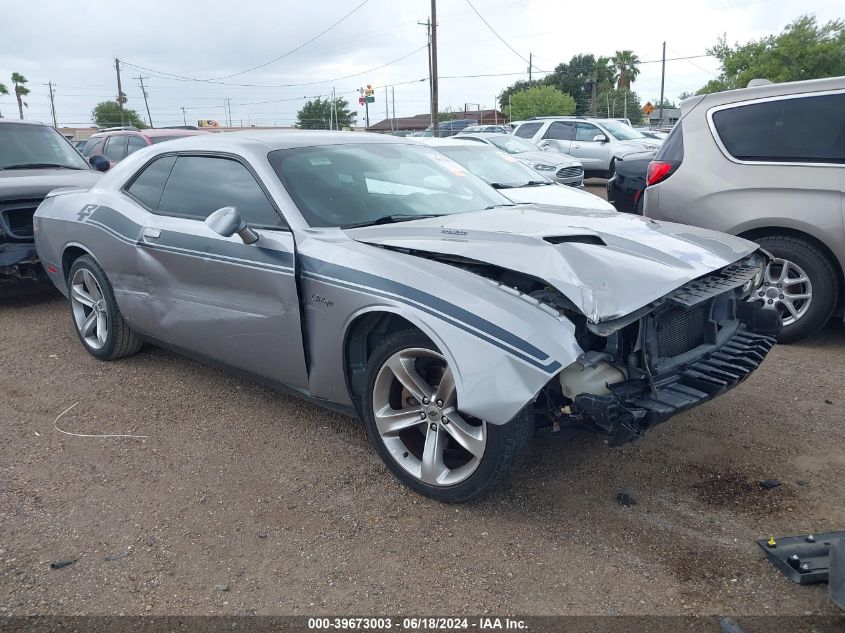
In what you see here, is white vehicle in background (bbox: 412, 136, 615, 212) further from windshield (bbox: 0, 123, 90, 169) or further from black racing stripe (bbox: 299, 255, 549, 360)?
black racing stripe (bbox: 299, 255, 549, 360)

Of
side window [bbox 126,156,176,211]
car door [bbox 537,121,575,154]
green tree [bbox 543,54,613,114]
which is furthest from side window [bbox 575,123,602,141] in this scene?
green tree [bbox 543,54,613,114]

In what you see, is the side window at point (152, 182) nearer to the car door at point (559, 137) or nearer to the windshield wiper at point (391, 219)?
the windshield wiper at point (391, 219)

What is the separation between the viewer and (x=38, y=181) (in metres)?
6.82

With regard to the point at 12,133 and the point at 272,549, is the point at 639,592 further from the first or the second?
the point at 12,133

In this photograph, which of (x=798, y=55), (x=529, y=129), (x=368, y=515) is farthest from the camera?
(x=798, y=55)

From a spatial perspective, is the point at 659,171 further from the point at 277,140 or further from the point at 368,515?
the point at 368,515

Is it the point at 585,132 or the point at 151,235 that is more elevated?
the point at 585,132

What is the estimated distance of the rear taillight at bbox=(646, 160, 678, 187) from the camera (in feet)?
19.3

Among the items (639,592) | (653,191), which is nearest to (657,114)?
(653,191)

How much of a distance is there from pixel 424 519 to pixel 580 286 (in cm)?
120

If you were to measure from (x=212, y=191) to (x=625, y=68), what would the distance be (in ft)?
283

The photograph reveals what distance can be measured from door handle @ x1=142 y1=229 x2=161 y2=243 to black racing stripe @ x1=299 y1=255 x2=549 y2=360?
132cm

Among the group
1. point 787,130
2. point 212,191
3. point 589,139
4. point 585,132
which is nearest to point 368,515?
point 212,191

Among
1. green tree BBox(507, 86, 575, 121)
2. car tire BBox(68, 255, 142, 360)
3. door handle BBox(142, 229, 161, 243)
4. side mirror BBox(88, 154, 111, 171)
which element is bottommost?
car tire BBox(68, 255, 142, 360)
